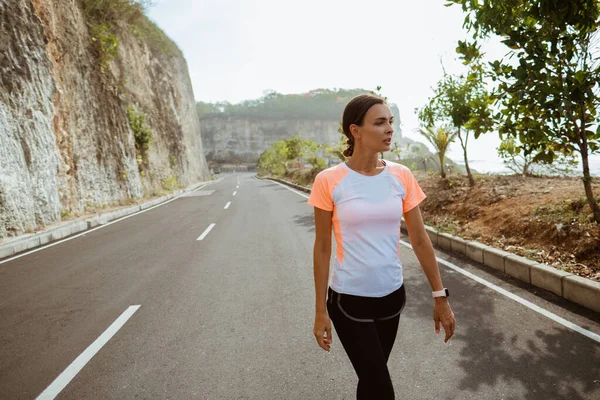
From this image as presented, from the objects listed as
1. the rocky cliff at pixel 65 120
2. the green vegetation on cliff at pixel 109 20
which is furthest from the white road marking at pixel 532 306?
the green vegetation on cliff at pixel 109 20

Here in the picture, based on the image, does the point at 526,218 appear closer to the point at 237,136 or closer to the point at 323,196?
the point at 323,196

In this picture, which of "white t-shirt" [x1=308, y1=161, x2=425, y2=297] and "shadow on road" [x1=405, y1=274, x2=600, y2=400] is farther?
"shadow on road" [x1=405, y1=274, x2=600, y2=400]

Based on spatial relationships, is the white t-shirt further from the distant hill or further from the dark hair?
the distant hill

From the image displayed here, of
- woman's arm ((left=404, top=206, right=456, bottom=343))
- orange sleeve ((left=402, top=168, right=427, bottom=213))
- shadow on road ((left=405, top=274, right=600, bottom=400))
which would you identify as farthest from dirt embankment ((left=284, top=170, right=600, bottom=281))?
orange sleeve ((left=402, top=168, right=427, bottom=213))

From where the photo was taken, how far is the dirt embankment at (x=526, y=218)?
16.4ft

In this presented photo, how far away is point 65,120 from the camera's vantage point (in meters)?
14.4

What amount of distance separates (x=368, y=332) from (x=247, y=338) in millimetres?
2168

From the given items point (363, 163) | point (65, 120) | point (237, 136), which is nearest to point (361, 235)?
point (363, 163)

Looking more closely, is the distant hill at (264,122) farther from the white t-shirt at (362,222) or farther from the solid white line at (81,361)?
the white t-shirt at (362,222)

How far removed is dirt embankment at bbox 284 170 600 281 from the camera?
197 inches

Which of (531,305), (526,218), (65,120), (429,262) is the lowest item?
(531,305)

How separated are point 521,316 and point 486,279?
1259 mm

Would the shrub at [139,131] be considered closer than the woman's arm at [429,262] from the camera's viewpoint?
No

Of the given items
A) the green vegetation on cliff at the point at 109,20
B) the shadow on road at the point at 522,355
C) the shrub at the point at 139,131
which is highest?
the green vegetation on cliff at the point at 109,20
